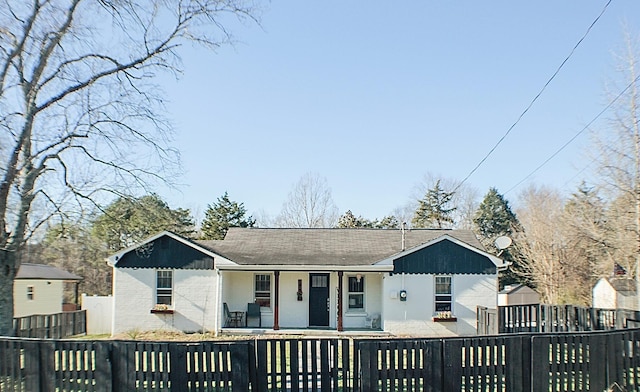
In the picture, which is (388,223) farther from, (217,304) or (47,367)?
(47,367)

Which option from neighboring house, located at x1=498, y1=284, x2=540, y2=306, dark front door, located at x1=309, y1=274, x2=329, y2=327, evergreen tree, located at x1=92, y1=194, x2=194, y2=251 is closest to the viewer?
evergreen tree, located at x1=92, y1=194, x2=194, y2=251

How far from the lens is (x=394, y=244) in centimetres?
2178

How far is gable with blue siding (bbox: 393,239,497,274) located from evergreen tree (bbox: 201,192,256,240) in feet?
78.3

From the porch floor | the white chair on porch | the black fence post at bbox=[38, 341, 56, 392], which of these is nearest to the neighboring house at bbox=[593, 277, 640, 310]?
the white chair on porch

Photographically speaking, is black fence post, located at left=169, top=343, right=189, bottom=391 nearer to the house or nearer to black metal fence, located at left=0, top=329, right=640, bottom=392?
black metal fence, located at left=0, top=329, right=640, bottom=392

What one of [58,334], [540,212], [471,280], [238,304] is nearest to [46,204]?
[58,334]

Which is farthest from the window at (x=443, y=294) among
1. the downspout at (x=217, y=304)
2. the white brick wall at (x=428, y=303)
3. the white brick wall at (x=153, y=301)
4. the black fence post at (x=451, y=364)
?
the black fence post at (x=451, y=364)

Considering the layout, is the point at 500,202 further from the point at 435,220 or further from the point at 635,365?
the point at 635,365

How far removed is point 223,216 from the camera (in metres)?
40.9

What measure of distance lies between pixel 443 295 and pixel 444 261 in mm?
A: 1193

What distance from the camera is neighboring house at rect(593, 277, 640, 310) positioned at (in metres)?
25.7

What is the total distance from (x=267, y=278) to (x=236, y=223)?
22.0m

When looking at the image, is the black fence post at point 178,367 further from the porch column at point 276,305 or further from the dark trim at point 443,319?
the dark trim at point 443,319

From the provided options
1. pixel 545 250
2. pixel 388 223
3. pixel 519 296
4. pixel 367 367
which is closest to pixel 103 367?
pixel 367 367
